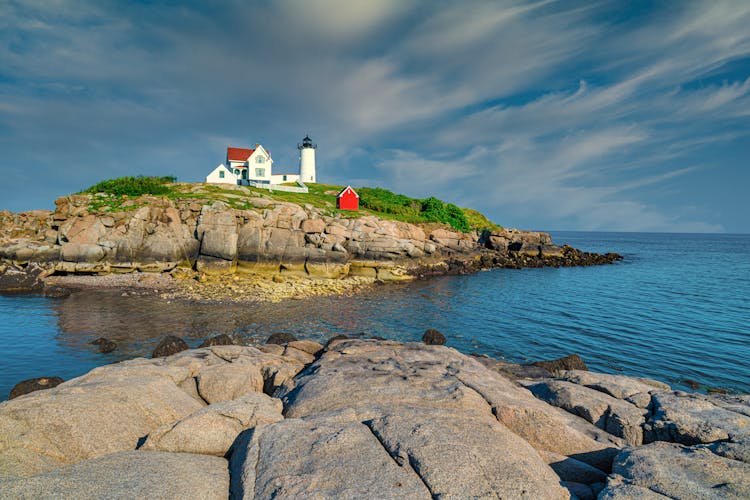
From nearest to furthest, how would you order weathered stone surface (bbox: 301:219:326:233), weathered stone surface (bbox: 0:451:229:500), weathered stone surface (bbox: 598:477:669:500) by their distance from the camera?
weathered stone surface (bbox: 0:451:229:500) → weathered stone surface (bbox: 598:477:669:500) → weathered stone surface (bbox: 301:219:326:233)

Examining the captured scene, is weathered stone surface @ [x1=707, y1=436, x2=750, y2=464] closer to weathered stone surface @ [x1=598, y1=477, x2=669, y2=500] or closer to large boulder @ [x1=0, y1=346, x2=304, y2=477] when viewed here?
weathered stone surface @ [x1=598, y1=477, x2=669, y2=500]

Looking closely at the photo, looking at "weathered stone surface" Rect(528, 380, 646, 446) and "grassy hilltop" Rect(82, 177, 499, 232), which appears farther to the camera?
"grassy hilltop" Rect(82, 177, 499, 232)

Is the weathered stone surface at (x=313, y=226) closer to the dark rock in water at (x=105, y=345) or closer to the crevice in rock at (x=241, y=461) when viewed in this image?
the dark rock in water at (x=105, y=345)

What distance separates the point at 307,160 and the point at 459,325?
7279cm

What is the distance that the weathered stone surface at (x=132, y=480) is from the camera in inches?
192

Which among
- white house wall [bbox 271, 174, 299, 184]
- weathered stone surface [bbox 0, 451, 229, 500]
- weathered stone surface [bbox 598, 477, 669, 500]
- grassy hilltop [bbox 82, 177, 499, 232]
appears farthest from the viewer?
white house wall [bbox 271, 174, 299, 184]

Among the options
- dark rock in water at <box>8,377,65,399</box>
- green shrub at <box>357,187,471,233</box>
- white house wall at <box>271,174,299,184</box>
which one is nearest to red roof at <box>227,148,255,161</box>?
white house wall at <box>271,174,299,184</box>

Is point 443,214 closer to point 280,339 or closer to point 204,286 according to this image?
point 204,286

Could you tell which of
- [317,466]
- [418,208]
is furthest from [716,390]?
[418,208]

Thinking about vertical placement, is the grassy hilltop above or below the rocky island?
above

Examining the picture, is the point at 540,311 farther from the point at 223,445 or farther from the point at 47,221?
the point at 47,221

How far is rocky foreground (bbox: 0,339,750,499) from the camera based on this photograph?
5.48 meters

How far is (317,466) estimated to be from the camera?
5.82m

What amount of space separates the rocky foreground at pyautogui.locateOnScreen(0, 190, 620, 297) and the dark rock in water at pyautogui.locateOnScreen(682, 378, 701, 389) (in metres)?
27.1
